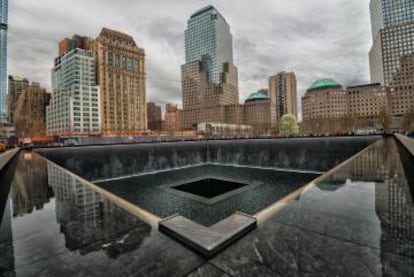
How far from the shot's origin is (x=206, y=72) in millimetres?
113625

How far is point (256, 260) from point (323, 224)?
1003 mm

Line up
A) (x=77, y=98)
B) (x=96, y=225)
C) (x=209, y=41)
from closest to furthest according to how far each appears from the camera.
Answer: (x=96, y=225) → (x=77, y=98) → (x=209, y=41)

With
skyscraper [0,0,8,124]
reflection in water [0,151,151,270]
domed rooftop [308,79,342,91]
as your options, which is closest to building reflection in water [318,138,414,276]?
reflection in water [0,151,151,270]

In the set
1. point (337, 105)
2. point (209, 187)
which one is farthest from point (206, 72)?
point (209, 187)

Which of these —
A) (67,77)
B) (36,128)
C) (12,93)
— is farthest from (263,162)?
(12,93)

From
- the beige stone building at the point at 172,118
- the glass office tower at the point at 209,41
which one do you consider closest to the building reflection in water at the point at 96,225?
the beige stone building at the point at 172,118

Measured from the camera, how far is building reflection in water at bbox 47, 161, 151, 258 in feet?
6.32

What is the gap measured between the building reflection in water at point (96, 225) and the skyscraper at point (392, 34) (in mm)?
124342

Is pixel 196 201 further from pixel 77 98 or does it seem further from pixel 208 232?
pixel 77 98

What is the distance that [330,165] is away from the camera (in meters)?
17.0

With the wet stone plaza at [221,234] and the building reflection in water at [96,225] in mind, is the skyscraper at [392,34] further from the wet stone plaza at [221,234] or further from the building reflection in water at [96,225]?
the building reflection in water at [96,225]

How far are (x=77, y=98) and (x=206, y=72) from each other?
207ft

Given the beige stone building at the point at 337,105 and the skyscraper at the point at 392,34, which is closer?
the beige stone building at the point at 337,105

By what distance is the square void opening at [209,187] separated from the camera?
554 inches
